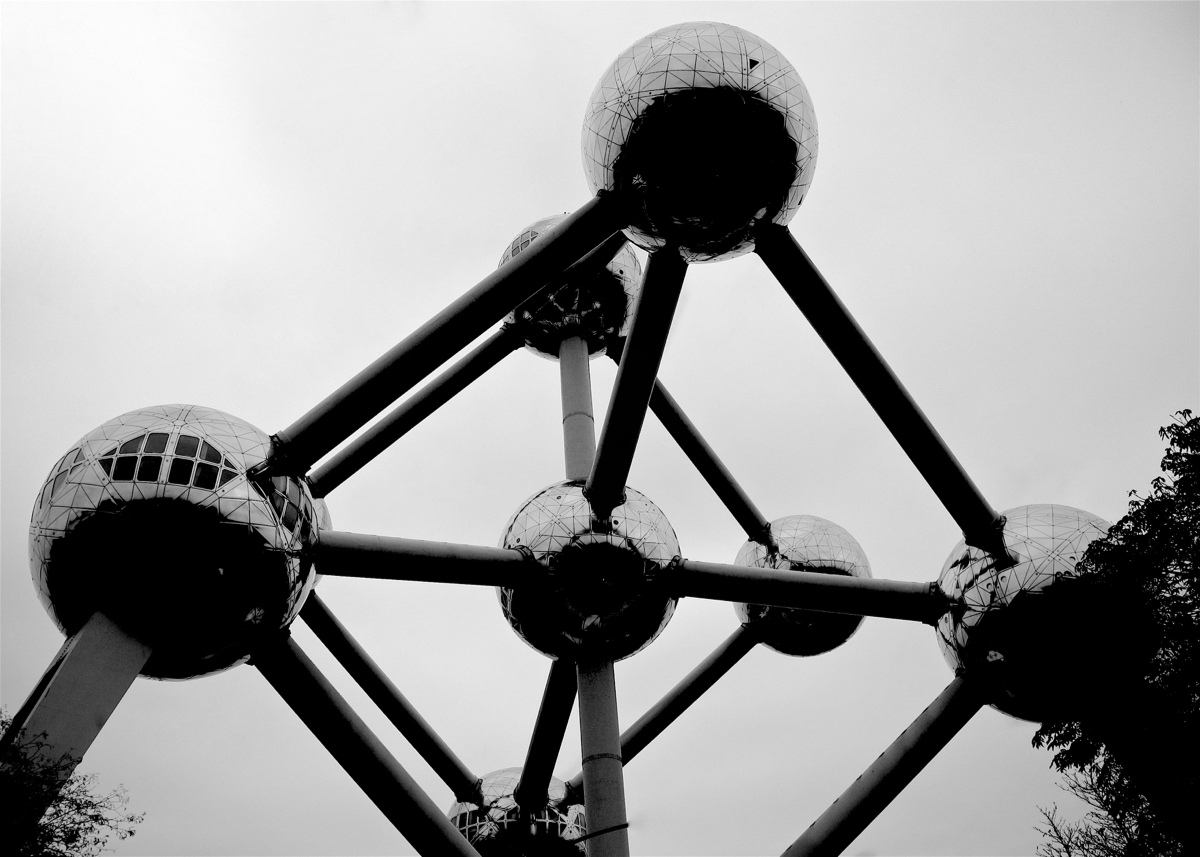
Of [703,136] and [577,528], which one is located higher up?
[703,136]

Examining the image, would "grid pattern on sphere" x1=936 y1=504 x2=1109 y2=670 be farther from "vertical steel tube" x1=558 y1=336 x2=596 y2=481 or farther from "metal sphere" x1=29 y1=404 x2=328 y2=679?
"metal sphere" x1=29 y1=404 x2=328 y2=679

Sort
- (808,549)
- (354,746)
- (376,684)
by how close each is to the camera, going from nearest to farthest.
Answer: (354,746), (376,684), (808,549)

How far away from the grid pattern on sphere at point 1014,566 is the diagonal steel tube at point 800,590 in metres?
0.24

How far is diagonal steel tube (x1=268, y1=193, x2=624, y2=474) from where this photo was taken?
25.6 ft

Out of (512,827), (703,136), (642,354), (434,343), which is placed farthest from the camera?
(512,827)

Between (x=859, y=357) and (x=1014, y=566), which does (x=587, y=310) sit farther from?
(x=1014, y=566)

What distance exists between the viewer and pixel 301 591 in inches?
314

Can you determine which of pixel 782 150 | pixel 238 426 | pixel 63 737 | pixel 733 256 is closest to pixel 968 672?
pixel 733 256

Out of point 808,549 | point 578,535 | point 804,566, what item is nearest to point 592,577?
point 578,535

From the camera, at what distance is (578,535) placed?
9.59 metres

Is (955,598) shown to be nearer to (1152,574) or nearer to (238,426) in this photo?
(1152,574)

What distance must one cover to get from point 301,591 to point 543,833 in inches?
228

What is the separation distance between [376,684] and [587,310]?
18.8ft

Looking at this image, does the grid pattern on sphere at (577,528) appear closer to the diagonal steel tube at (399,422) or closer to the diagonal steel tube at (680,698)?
the diagonal steel tube at (399,422)
